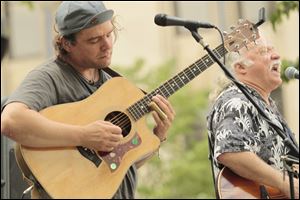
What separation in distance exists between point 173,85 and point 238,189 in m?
0.58

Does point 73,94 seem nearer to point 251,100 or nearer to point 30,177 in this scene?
point 30,177

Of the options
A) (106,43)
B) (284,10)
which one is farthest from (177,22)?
(284,10)

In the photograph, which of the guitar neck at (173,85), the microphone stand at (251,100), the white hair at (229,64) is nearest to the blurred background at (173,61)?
the white hair at (229,64)

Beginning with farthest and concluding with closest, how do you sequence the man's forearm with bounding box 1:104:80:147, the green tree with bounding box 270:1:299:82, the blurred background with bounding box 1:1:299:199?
the blurred background with bounding box 1:1:299:199, the green tree with bounding box 270:1:299:82, the man's forearm with bounding box 1:104:80:147

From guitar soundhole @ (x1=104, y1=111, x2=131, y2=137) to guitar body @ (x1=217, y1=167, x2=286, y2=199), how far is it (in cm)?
51

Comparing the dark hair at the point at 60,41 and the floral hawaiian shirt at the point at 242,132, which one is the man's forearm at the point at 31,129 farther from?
the floral hawaiian shirt at the point at 242,132

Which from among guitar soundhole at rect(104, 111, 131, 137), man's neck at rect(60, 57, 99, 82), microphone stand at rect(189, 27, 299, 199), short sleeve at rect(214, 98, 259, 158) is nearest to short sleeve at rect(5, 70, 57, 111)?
man's neck at rect(60, 57, 99, 82)

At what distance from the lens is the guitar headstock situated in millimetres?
3537

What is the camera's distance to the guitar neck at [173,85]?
3.24 m

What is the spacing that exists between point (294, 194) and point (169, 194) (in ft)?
34.7

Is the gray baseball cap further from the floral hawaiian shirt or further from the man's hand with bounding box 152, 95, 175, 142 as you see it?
the floral hawaiian shirt

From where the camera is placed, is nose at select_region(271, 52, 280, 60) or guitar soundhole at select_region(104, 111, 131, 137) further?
nose at select_region(271, 52, 280, 60)

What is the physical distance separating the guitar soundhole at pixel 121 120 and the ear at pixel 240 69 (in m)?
0.75

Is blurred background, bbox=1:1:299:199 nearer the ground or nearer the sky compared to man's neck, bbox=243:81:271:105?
nearer the ground
